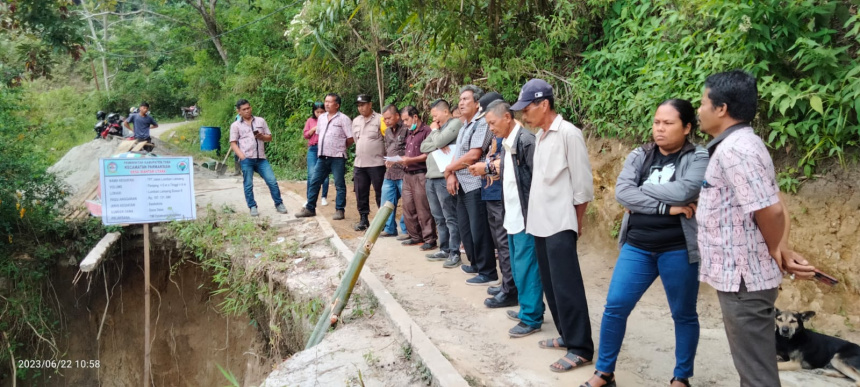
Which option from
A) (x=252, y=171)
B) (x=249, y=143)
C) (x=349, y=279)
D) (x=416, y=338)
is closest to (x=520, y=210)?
(x=416, y=338)

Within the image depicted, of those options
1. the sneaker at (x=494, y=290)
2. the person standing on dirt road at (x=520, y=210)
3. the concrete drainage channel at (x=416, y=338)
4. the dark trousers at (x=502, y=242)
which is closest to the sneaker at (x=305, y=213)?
the concrete drainage channel at (x=416, y=338)

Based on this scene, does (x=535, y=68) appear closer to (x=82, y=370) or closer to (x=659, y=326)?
(x=659, y=326)

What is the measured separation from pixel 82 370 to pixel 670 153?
30.7ft

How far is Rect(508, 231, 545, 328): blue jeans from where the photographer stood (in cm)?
414

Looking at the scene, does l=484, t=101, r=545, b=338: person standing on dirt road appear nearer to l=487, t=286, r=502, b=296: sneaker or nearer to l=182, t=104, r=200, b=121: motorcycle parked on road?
l=487, t=286, r=502, b=296: sneaker

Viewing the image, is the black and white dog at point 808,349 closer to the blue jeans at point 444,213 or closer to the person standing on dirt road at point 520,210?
the person standing on dirt road at point 520,210

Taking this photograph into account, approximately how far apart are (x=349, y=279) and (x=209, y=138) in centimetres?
1534

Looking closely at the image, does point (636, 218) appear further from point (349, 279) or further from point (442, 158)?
point (442, 158)

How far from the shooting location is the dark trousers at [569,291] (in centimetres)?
350

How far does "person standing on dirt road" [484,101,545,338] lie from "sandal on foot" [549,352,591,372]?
2.09 feet

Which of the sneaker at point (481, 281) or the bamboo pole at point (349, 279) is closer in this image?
the bamboo pole at point (349, 279)

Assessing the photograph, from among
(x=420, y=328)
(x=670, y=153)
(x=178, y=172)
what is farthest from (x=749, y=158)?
(x=178, y=172)

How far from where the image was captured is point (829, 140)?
4.21 m

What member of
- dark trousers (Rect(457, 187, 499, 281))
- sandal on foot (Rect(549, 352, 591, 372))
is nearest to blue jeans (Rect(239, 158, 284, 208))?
dark trousers (Rect(457, 187, 499, 281))
